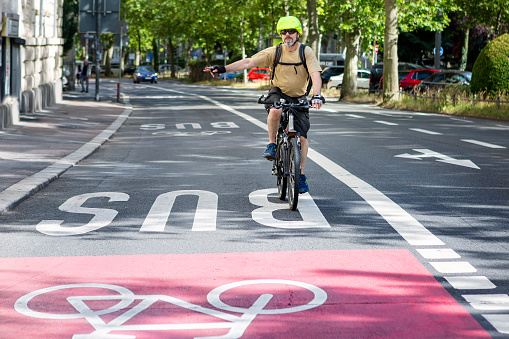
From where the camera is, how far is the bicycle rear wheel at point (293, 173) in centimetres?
761

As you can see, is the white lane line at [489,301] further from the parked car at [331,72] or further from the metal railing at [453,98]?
the parked car at [331,72]

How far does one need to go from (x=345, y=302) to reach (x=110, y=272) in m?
1.71

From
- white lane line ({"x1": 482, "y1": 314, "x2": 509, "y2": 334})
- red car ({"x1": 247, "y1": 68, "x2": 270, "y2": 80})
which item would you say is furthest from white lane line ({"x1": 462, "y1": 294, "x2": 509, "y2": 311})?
red car ({"x1": 247, "y1": 68, "x2": 270, "y2": 80})

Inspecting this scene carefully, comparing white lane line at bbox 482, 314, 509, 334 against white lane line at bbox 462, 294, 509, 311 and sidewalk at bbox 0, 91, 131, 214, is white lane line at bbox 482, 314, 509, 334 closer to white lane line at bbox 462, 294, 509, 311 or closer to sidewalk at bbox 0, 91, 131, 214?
white lane line at bbox 462, 294, 509, 311

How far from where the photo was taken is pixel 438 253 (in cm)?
591

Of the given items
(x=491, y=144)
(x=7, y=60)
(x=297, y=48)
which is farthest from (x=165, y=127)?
(x=297, y=48)

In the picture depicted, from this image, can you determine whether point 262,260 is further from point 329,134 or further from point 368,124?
point 368,124

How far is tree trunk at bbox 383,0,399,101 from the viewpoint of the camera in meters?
32.9

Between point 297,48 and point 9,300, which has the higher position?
point 297,48

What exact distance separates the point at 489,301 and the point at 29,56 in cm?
2053

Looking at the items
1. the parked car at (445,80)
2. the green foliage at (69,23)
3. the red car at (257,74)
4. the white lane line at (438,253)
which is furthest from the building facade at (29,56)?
the red car at (257,74)

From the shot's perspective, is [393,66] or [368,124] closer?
[368,124]

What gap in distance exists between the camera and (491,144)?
15133 mm

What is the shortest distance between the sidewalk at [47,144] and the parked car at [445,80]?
12.3 meters
